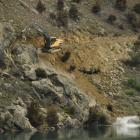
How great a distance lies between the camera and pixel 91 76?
92125 mm

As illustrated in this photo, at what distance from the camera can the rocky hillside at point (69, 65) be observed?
252 feet

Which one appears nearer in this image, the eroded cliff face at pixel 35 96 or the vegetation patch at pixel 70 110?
the eroded cliff face at pixel 35 96

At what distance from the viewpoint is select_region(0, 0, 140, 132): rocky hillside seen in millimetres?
76938

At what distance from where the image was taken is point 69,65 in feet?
296

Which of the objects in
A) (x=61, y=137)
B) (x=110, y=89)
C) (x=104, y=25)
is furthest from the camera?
(x=104, y=25)

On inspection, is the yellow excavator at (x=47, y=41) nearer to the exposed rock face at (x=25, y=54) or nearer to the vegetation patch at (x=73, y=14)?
the exposed rock face at (x=25, y=54)

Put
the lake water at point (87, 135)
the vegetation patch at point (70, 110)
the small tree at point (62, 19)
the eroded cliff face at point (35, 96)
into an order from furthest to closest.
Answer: the small tree at point (62, 19)
the vegetation patch at point (70, 110)
the eroded cliff face at point (35, 96)
the lake water at point (87, 135)

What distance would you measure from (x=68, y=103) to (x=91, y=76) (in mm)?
12630

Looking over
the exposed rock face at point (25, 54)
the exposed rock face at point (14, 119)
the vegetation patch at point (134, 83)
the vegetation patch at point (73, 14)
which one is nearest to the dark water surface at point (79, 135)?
the exposed rock face at point (14, 119)

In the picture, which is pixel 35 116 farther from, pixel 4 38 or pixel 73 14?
pixel 73 14

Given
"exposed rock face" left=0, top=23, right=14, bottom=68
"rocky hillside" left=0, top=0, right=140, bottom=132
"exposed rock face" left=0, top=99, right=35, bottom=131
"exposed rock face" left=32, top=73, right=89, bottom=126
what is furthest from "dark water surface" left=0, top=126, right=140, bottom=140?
"exposed rock face" left=0, top=23, right=14, bottom=68

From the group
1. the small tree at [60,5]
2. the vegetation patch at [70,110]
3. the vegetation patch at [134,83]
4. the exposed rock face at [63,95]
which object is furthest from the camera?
the small tree at [60,5]

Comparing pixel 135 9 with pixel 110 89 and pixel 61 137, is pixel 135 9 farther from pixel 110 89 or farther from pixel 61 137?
pixel 61 137

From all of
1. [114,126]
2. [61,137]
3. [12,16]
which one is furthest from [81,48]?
[61,137]
